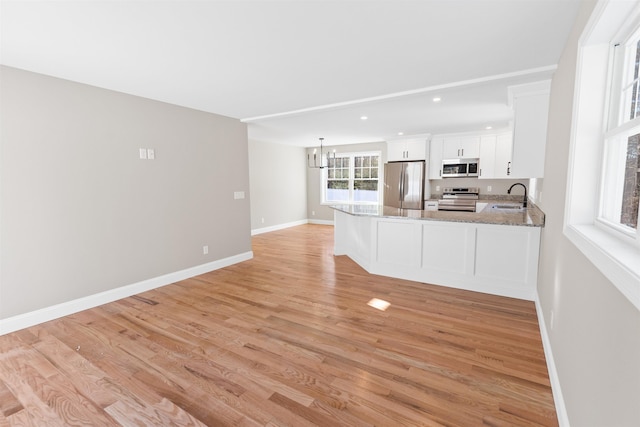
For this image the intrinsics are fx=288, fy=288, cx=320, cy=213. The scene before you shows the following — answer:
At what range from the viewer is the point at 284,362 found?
2.15m

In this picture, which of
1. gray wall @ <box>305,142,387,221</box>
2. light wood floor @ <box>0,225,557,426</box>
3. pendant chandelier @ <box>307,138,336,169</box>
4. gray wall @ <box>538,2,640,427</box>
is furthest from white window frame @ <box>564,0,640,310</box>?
pendant chandelier @ <box>307,138,336,169</box>

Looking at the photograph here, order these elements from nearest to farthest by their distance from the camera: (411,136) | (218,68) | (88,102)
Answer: (218,68) → (88,102) → (411,136)

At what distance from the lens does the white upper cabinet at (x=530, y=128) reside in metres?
3.05

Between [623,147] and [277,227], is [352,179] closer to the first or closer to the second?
[277,227]

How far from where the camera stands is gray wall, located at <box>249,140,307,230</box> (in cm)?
742

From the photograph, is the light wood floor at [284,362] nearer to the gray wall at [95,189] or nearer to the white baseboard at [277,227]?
the gray wall at [95,189]

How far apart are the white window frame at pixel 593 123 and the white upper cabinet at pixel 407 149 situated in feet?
16.6

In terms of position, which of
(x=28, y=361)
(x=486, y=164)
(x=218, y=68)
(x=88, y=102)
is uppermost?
(x=218, y=68)

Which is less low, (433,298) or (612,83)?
(612,83)

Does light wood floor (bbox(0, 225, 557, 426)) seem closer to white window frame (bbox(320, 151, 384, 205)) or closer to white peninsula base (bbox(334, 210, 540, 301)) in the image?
white peninsula base (bbox(334, 210, 540, 301))

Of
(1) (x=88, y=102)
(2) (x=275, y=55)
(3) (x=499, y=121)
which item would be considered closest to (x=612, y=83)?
(2) (x=275, y=55)

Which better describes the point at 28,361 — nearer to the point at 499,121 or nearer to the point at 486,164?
the point at 499,121

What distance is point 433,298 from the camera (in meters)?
3.28

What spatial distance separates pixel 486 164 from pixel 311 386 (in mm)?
5951
